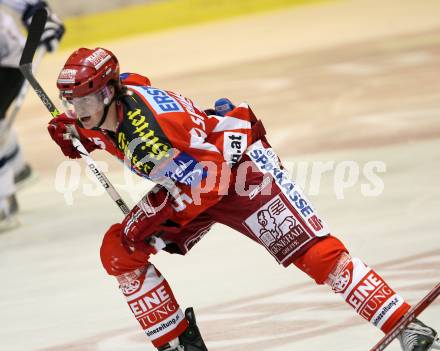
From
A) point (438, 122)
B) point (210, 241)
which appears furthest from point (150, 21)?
point (210, 241)

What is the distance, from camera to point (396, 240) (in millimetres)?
5484

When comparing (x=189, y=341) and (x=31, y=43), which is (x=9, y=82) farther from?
(x=189, y=341)

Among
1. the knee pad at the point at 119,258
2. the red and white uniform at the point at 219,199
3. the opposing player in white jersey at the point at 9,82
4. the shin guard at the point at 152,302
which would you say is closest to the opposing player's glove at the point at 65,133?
the red and white uniform at the point at 219,199

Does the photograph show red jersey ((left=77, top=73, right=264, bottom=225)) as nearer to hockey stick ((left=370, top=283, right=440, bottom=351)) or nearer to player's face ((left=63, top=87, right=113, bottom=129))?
player's face ((left=63, top=87, right=113, bottom=129))

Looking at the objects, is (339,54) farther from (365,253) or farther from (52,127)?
(52,127)

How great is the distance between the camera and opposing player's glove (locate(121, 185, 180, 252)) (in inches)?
147

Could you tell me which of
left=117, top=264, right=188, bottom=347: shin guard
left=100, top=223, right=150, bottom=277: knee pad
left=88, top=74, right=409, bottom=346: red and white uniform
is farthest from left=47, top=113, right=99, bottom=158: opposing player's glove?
left=117, top=264, right=188, bottom=347: shin guard

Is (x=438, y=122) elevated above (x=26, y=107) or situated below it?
above

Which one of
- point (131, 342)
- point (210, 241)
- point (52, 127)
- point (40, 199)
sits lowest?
point (40, 199)

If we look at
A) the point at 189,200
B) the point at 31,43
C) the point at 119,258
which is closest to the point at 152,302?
the point at 119,258

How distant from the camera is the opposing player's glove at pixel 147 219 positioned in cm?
374

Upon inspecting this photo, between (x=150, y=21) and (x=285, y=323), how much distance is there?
960 centimetres

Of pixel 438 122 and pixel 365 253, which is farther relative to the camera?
pixel 438 122

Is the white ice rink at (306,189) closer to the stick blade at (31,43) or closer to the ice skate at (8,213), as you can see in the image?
the ice skate at (8,213)
